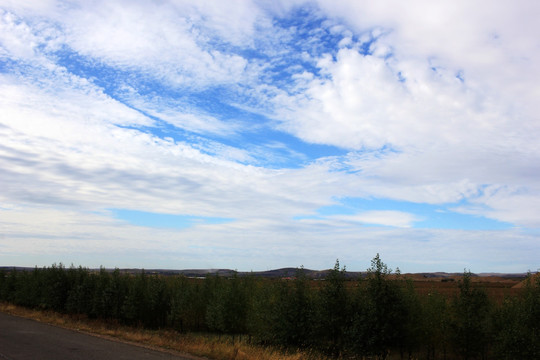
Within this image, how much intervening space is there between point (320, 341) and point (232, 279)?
23490 millimetres

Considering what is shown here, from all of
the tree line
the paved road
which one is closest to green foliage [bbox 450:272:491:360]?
the tree line

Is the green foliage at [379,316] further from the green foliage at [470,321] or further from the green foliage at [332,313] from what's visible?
the green foliage at [470,321]

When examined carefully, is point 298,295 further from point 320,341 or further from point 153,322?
point 153,322

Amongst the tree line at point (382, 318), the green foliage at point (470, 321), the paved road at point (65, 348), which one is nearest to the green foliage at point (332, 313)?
the tree line at point (382, 318)

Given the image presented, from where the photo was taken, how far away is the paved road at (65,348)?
57.4 feet

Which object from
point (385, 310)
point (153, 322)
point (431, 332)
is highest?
point (385, 310)

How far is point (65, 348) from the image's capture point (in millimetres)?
19641

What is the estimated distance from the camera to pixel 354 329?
2469cm

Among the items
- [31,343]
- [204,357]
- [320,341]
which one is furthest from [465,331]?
[31,343]

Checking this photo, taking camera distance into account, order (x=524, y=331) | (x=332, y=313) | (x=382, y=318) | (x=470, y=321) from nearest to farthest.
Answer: (x=524, y=331) < (x=382, y=318) < (x=470, y=321) < (x=332, y=313)

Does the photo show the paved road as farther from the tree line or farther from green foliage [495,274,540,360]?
green foliage [495,274,540,360]

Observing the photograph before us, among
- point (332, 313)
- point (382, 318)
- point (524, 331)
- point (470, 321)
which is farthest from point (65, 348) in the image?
point (524, 331)

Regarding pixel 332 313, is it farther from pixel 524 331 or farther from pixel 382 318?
pixel 524 331

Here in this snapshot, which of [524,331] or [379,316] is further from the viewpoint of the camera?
[379,316]
